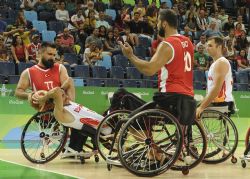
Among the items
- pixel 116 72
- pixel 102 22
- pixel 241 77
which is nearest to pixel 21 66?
pixel 116 72

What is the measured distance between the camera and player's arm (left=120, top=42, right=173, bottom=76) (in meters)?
5.94

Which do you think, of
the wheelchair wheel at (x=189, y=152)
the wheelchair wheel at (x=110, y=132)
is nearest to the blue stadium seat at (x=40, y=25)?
the wheelchair wheel at (x=110, y=132)

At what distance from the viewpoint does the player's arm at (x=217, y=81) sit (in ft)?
23.9

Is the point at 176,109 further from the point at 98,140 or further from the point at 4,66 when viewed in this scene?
the point at 4,66

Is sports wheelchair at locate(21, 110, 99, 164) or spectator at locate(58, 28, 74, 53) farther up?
spectator at locate(58, 28, 74, 53)

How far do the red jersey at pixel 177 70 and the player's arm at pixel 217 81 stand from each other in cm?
94

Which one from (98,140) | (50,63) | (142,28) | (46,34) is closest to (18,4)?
(46,34)

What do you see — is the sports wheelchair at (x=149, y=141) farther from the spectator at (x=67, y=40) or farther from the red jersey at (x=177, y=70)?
the spectator at (x=67, y=40)

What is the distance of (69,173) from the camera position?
6434 millimetres

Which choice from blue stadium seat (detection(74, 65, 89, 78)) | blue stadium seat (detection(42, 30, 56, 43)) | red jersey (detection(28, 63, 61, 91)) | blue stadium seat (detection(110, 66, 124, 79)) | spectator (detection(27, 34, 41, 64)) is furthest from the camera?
blue stadium seat (detection(42, 30, 56, 43))

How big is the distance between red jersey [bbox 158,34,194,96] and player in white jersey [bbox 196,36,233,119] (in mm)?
1012

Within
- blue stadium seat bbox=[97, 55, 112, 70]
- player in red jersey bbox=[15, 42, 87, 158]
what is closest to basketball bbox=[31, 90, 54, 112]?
player in red jersey bbox=[15, 42, 87, 158]

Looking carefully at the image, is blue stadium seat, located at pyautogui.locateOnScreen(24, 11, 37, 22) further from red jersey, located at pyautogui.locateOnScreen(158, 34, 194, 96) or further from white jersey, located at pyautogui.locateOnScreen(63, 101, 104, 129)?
red jersey, located at pyautogui.locateOnScreen(158, 34, 194, 96)

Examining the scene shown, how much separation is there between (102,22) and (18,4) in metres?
2.41
